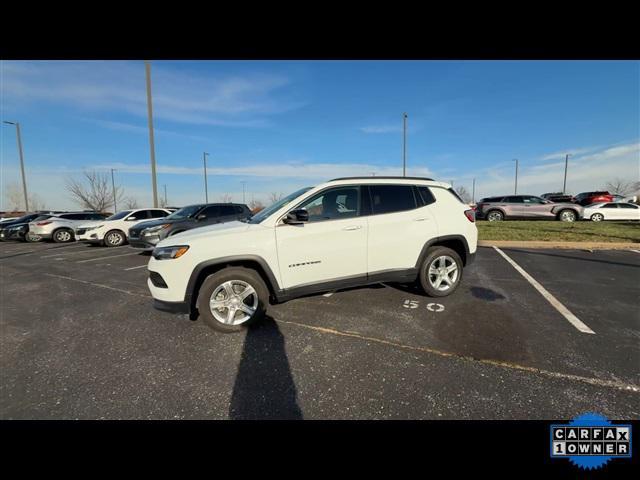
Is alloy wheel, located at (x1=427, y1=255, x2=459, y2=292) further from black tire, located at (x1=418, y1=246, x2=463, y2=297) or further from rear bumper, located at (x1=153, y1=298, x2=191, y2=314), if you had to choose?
rear bumper, located at (x1=153, y1=298, x2=191, y2=314)

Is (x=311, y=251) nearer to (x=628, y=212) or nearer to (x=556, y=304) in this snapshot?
(x=556, y=304)

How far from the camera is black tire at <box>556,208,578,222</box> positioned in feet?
50.0

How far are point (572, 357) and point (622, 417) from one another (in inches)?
30.9

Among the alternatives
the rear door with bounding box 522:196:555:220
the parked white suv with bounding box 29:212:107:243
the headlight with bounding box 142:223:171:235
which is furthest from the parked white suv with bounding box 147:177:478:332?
the parked white suv with bounding box 29:212:107:243

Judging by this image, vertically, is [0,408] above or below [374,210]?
below

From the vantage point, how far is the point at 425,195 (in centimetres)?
418

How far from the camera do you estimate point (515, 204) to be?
1583 cm

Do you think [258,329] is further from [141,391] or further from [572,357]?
[572,357]

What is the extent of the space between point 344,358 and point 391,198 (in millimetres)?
2336

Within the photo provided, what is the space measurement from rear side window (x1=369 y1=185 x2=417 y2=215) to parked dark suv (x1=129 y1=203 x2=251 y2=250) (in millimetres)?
4883

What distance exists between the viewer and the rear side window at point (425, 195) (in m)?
4.16
